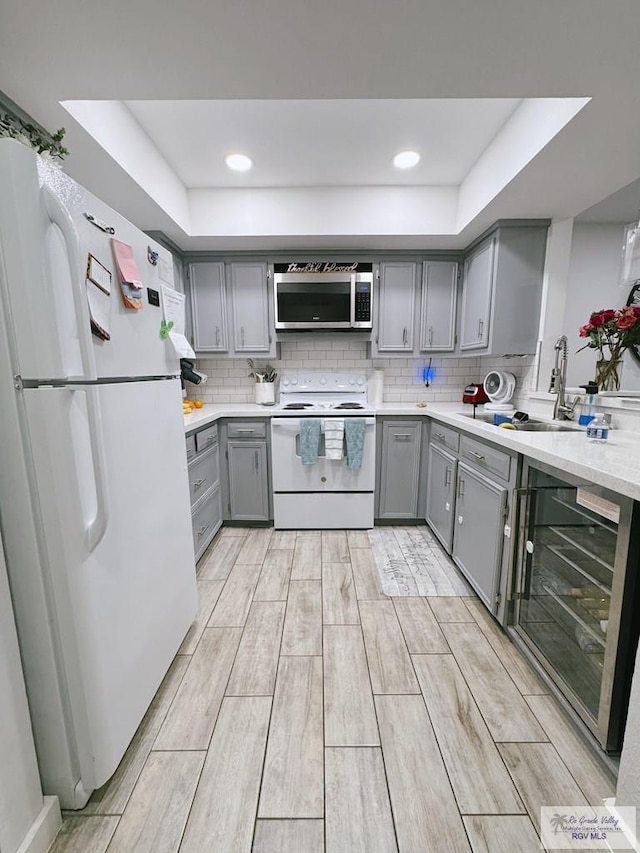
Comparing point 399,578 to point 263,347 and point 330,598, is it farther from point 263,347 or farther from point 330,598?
point 263,347

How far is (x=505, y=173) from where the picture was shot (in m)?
1.84

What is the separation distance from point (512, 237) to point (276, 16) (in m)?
1.97

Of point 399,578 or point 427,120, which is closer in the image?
point 427,120

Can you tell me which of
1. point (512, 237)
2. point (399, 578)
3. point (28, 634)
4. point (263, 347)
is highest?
point (512, 237)

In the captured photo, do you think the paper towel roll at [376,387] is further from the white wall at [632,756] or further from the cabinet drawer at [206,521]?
the white wall at [632,756]

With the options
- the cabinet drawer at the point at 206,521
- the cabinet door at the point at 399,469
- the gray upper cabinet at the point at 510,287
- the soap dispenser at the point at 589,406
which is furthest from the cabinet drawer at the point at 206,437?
the soap dispenser at the point at 589,406

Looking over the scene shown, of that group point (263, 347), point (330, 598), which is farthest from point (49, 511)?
point (263, 347)

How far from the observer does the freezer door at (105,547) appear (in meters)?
0.85

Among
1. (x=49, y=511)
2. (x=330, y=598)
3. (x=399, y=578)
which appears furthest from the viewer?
(x=399, y=578)

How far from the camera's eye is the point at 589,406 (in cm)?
184

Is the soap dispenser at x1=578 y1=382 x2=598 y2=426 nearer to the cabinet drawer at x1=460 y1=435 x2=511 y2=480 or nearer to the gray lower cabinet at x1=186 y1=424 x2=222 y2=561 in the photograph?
the cabinet drawer at x1=460 y1=435 x2=511 y2=480

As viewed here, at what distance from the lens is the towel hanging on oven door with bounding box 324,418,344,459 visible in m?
2.60

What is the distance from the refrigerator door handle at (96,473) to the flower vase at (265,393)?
2128mm

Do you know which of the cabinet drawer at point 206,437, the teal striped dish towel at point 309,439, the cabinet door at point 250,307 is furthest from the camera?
the cabinet door at point 250,307
